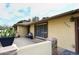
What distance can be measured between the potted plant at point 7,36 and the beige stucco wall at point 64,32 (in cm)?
87

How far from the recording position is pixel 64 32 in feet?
14.2

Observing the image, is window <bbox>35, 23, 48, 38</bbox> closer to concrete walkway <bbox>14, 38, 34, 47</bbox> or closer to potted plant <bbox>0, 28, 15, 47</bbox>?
concrete walkway <bbox>14, 38, 34, 47</bbox>

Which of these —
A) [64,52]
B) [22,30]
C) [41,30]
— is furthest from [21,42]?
[64,52]

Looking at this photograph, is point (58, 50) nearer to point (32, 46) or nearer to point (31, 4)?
point (32, 46)

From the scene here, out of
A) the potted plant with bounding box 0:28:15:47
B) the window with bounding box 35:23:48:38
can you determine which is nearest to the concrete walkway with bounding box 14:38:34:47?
the potted plant with bounding box 0:28:15:47

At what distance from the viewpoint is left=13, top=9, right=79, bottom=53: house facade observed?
13.9 feet

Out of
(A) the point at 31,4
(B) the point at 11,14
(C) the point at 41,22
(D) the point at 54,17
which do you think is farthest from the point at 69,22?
(B) the point at 11,14

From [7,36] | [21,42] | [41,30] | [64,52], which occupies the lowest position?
[64,52]

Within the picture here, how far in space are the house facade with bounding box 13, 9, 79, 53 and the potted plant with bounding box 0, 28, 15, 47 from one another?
0.16 m

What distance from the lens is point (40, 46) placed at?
410 cm

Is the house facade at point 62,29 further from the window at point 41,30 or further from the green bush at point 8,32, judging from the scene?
the green bush at point 8,32

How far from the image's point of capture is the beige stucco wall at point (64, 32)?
428 centimetres

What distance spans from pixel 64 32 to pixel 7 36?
4.17ft

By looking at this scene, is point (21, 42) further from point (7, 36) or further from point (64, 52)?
point (64, 52)
